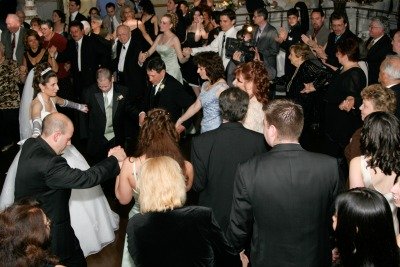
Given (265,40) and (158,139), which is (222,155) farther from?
(265,40)

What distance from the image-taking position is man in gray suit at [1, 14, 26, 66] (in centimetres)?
738

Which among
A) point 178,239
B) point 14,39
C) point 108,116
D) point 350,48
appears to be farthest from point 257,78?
point 14,39

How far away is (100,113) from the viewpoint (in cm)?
520

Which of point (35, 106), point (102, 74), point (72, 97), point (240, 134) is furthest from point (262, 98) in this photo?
point (72, 97)

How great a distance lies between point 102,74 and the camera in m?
5.13

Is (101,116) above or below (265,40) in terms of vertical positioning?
below

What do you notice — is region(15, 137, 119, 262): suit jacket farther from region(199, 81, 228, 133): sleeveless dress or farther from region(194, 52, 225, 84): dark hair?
region(194, 52, 225, 84): dark hair

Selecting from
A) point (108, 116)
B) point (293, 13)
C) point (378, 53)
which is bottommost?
point (108, 116)

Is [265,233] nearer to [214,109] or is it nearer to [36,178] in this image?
[36,178]

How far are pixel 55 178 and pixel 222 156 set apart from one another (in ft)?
3.21

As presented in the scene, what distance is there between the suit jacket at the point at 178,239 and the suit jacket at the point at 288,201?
29 centimetres

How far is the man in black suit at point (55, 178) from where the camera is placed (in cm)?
314

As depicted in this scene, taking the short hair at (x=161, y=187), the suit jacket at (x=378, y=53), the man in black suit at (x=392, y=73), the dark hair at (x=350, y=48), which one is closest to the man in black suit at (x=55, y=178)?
A: the short hair at (x=161, y=187)

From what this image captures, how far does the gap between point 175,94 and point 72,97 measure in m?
2.35
